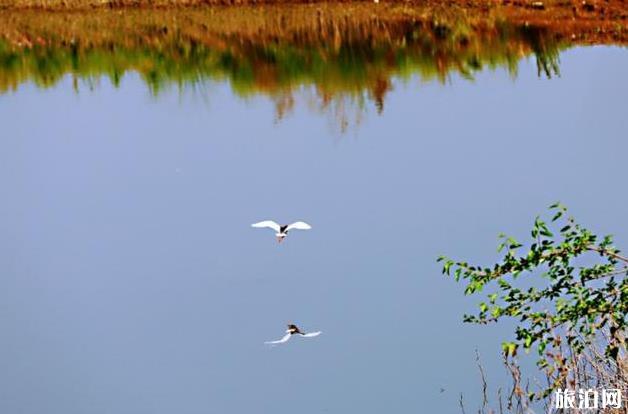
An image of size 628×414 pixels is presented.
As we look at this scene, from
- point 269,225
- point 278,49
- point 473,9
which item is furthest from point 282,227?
point 473,9

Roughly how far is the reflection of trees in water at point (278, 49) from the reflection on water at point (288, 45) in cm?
1

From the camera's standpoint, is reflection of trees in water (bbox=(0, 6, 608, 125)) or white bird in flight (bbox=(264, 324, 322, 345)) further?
reflection of trees in water (bbox=(0, 6, 608, 125))

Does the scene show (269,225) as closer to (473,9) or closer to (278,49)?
(278,49)

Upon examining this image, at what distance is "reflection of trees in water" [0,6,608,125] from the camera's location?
9750 millimetres

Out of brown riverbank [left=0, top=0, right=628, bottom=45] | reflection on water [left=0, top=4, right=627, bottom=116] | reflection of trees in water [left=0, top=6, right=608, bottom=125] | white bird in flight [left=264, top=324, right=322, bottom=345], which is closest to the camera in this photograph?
white bird in flight [left=264, top=324, right=322, bottom=345]

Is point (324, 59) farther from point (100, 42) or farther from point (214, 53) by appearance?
point (100, 42)

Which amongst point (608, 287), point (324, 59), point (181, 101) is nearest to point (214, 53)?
point (324, 59)

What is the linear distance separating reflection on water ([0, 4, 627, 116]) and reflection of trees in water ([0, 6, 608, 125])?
1 cm

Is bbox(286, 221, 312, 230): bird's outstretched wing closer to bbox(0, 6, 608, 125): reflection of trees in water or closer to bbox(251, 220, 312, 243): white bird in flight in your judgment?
bbox(251, 220, 312, 243): white bird in flight

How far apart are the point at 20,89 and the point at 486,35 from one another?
3958 mm

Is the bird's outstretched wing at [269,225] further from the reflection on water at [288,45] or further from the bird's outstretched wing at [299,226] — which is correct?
the reflection on water at [288,45]

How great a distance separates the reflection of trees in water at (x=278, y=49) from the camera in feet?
32.0

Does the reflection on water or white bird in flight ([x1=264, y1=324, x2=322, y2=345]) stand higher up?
the reflection on water

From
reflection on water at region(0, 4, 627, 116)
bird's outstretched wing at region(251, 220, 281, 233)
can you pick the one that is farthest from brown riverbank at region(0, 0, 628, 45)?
bird's outstretched wing at region(251, 220, 281, 233)
